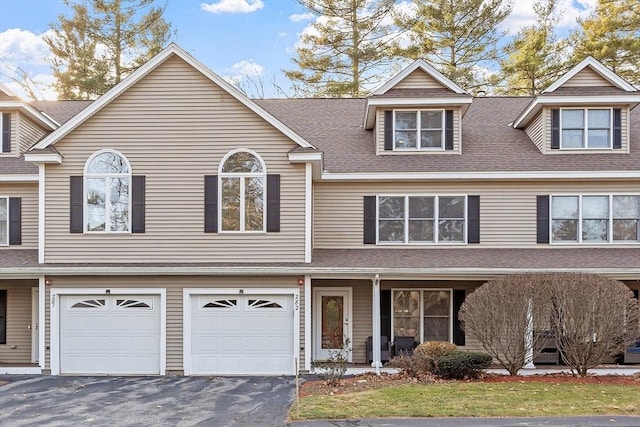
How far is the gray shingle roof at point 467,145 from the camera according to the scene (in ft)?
48.6

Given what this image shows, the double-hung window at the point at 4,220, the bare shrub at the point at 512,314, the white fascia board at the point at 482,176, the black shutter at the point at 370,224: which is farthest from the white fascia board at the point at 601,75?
the double-hung window at the point at 4,220

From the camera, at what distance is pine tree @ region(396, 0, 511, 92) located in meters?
26.8

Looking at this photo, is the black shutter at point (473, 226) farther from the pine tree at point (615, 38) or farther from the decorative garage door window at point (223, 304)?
the pine tree at point (615, 38)

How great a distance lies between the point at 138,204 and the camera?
532 inches

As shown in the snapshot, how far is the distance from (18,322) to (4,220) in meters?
2.77

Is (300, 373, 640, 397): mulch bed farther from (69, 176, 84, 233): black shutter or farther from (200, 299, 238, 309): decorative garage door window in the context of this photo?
(69, 176, 84, 233): black shutter

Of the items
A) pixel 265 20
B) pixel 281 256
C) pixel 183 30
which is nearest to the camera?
pixel 281 256

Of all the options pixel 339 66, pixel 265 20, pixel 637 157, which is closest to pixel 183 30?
pixel 265 20

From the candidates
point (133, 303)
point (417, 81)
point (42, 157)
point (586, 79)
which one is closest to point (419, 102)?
point (417, 81)

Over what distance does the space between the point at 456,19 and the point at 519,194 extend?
15.2 m

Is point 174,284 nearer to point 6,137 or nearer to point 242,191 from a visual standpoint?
point 242,191

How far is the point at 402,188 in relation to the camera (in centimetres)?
1493

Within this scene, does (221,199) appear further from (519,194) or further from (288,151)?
(519,194)

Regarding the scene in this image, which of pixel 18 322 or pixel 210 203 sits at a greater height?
pixel 210 203
